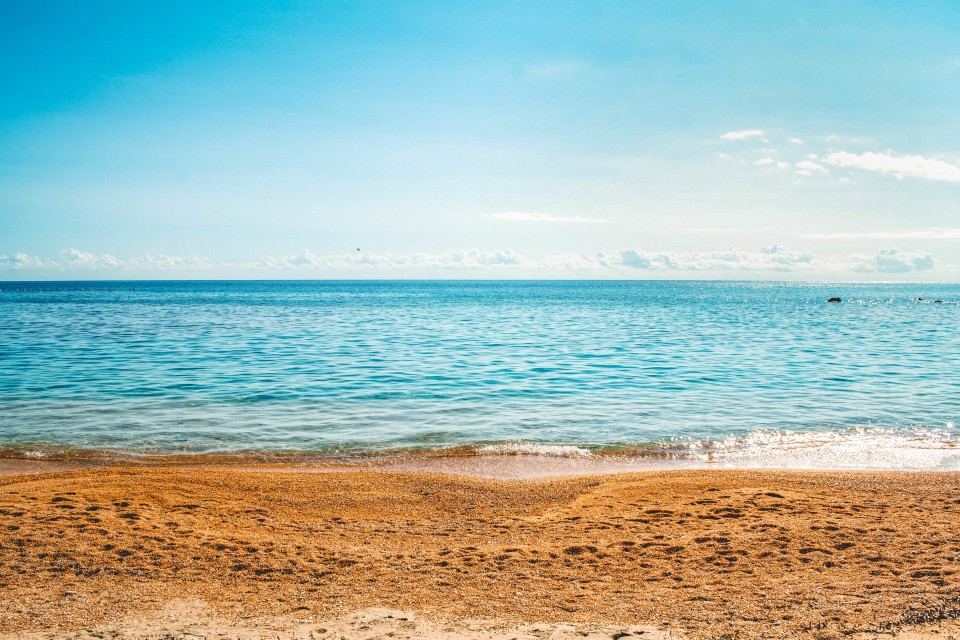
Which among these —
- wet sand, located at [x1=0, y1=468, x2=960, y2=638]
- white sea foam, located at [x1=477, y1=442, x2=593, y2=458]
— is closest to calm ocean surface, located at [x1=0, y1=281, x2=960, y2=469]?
white sea foam, located at [x1=477, y1=442, x2=593, y2=458]

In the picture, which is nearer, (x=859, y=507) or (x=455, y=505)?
(x=859, y=507)

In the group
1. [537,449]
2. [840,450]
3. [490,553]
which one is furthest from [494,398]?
[490,553]

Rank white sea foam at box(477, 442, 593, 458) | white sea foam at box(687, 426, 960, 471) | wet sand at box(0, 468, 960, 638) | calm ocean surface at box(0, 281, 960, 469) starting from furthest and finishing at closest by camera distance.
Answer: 1. calm ocean surface at box(0, 281, 960, 469)
2. white sea foam at box(477, 442, 593, 458)
3. white sea foam at box(687, 426, 960, 471)
4. wet sand at box(0, 468, 960, 638)

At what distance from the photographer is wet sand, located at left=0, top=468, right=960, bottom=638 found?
18.5 feet

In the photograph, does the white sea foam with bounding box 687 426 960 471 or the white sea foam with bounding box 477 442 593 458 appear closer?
the white sea foam with bounding box 687 426 960 471

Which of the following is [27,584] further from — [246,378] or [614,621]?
[246,378]

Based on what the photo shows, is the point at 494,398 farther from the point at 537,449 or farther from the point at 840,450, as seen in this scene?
the point at 840,450

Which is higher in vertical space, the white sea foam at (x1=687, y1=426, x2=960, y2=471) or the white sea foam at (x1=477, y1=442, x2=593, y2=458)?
the white sea foam at (x1=687, y1=426, x2=960, y2=471)

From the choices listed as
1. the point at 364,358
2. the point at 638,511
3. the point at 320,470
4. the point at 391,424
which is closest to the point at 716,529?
the point at 638,511

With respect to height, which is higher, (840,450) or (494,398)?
(494,398)

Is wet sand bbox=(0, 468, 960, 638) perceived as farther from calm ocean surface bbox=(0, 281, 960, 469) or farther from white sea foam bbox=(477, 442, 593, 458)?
calm ocean surface bbox=(0, 281, 960, 469)

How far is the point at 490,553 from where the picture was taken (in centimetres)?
726

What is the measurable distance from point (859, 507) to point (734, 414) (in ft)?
25.2

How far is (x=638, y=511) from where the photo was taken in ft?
28.8
